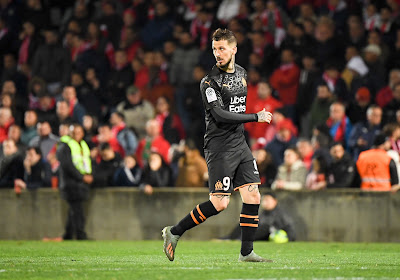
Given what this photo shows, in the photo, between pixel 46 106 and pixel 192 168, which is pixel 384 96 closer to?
pixel 192 168

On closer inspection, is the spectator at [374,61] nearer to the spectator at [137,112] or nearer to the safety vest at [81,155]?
the spectator at [137,112]

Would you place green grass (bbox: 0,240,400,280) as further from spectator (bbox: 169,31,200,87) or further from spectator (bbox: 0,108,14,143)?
spectator (bbox: 169,31,200,87)

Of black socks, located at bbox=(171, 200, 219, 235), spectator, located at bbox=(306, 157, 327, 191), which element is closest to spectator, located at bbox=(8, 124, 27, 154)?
spectator, located at bbox=(306, 157, 327, 191)

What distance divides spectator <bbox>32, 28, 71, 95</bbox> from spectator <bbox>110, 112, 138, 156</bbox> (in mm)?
3155

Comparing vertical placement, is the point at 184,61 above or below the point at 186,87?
above

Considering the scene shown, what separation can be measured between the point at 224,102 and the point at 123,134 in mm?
8999

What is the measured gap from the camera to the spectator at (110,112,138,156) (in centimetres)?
1834

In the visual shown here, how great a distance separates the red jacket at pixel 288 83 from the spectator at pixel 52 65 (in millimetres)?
5469

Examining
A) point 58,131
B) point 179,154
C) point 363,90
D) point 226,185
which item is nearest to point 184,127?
point 179,154

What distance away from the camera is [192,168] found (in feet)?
56.0

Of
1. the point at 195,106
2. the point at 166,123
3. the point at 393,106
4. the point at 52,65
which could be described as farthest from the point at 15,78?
the point at 393,106

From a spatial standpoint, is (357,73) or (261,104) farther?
(261,104)

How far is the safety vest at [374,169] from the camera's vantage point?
611 inches

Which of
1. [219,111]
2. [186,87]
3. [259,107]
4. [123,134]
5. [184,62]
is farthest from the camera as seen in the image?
[184,62]
